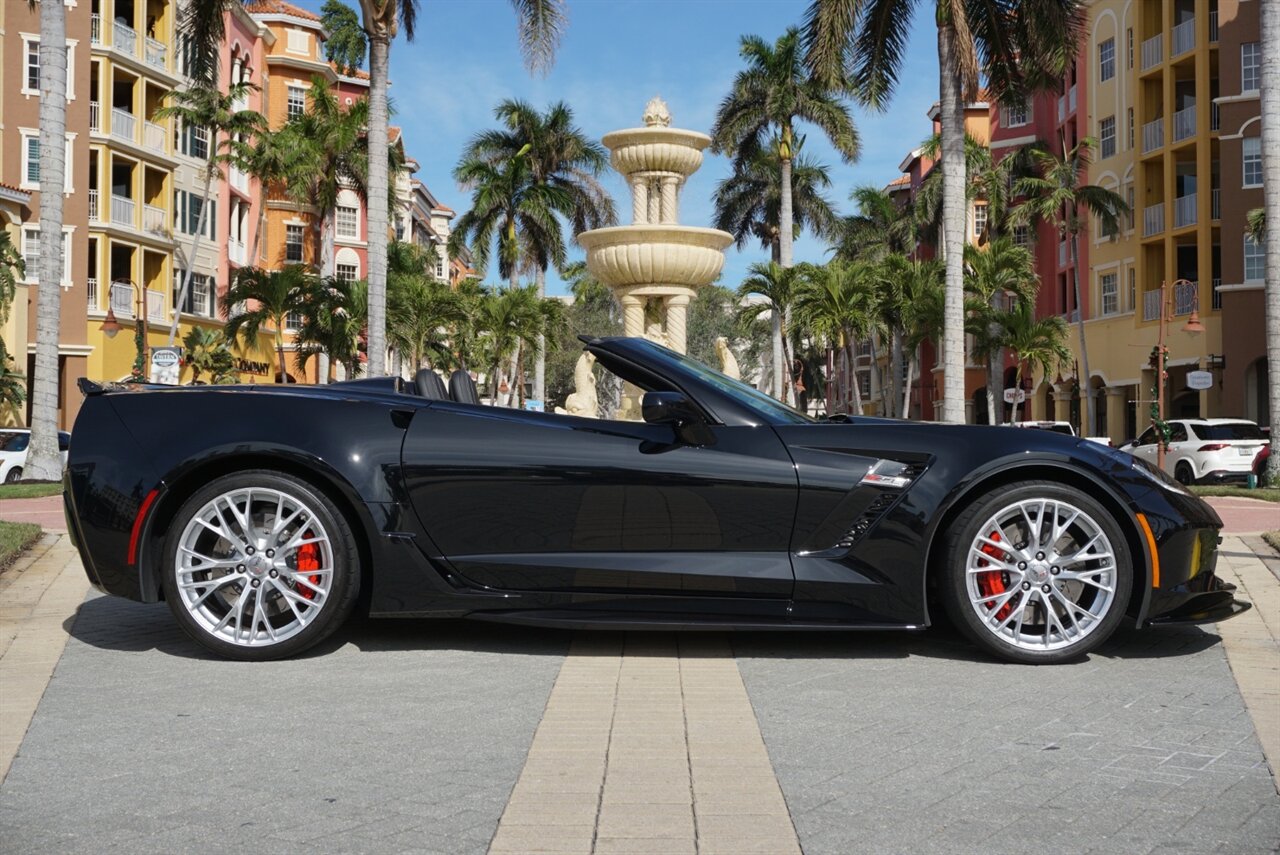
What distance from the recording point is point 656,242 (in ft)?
76.3

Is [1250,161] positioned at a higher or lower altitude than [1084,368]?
higher

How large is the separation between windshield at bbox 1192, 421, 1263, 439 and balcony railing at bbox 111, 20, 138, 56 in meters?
35.6

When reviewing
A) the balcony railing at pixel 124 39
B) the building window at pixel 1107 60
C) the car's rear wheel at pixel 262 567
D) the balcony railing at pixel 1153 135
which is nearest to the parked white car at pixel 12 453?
the balcony railing at pixel 124 39

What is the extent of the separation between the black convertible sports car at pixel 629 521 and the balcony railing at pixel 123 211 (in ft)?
139

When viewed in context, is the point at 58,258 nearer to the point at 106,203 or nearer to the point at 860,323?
the point at 106,203

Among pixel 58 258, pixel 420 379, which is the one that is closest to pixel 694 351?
pixel 58 258

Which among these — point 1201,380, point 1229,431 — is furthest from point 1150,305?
point 1229,431

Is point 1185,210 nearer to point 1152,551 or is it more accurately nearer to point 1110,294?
point 1110,294

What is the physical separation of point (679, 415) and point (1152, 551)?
183cm

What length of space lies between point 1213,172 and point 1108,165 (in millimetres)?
6355

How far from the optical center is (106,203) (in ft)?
144

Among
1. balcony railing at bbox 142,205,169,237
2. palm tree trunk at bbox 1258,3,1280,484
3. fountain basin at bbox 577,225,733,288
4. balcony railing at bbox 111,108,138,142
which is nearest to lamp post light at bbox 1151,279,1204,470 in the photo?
palm tree trunk at bbox 1258,3,1280,484

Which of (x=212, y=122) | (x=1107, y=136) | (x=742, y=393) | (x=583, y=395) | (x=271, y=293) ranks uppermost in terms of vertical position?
(x=1107, y=136)

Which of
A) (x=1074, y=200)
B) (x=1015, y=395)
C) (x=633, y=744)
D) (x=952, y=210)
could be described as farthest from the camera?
(x=1015, y=395)
